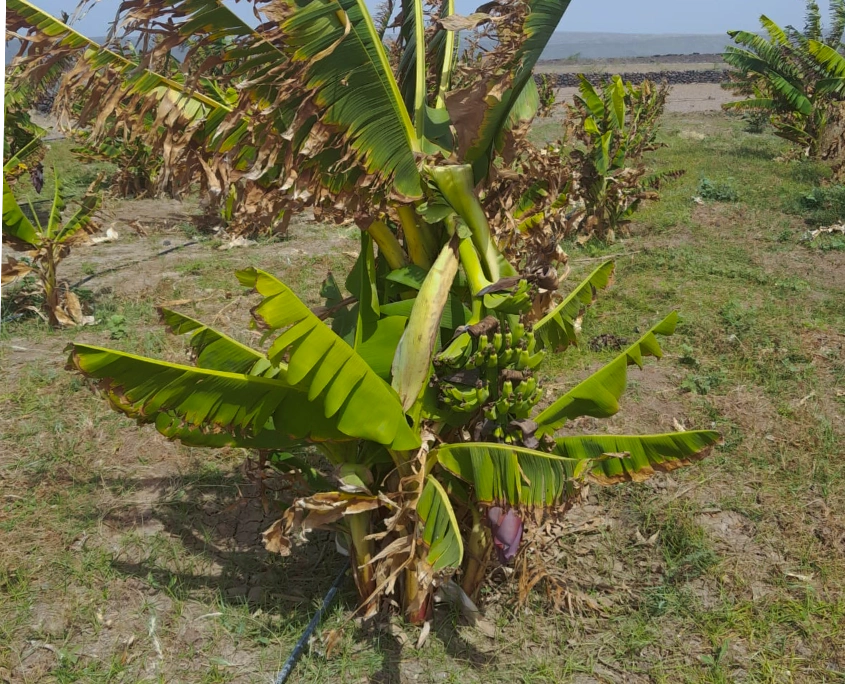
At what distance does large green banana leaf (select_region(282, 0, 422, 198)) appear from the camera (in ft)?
6.69

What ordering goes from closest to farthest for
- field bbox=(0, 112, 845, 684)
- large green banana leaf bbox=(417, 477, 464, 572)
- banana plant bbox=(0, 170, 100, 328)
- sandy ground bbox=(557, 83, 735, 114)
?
1. large green banana leaf bbox=(417, 477, 464, 572)
2. field bbox=(0, 112, 845, 684)
3. banana plant bbox=(0, 170, 100, 328)
4. sandy ground bbox=(557, 83, 735, 114)

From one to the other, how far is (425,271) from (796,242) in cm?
758

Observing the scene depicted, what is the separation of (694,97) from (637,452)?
33838 millimetres

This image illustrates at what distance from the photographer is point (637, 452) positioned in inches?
102

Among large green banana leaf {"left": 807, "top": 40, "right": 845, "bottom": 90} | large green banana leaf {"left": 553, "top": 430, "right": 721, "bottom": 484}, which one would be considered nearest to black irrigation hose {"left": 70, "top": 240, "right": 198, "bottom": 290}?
large green banana leaf {"left": 553, "top": 430, "right": 721, "bottom": 484}

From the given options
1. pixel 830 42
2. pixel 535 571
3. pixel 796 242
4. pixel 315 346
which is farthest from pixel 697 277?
pixel 830 42

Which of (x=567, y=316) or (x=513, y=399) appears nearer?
(x=513, y=399)

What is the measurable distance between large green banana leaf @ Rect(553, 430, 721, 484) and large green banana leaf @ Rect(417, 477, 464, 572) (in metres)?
0.57

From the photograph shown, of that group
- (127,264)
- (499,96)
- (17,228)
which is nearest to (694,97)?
(127,264)

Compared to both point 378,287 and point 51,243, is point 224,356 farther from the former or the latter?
point 51,243

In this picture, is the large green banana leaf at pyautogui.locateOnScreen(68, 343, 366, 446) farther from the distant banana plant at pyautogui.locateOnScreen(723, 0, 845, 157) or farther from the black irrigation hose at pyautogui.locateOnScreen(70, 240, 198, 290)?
the distant banana plant at pyautogui.locateOnScreen(723, 0, 845, 157)

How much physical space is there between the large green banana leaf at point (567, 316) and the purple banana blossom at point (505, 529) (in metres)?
0.85

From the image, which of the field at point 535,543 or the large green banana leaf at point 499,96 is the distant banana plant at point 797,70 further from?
the large green banana leaf at point 499,96

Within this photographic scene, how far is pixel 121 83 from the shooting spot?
254 centimetres
